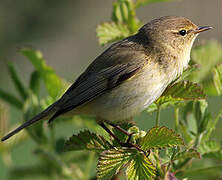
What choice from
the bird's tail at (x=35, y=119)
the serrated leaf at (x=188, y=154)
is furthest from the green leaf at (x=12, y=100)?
the serrated leaf at (x=188, y=154)

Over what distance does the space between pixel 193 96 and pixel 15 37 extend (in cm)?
599

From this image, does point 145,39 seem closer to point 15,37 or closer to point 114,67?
point 114,67

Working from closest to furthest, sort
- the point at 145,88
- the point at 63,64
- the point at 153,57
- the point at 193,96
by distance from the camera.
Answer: the point at 193,96
the point at 145,88
the point at 153,57
the point at 63,64

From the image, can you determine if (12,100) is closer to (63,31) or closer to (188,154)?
(188,154)

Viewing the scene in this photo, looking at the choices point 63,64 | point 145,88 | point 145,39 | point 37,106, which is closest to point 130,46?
point 145,39

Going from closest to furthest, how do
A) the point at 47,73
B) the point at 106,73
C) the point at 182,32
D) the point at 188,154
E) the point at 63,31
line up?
the point at 188,154 → the point at 47,73 → the point at 106,73 → the point at 182,32 → the point at 63,31

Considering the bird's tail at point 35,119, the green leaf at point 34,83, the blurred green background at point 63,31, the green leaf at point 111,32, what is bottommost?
the blurred green background at point 63,31

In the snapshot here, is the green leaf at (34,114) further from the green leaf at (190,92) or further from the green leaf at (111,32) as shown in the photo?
the green leaf at (190,92)

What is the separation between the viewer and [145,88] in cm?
232

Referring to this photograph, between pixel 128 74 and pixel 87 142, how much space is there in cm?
81

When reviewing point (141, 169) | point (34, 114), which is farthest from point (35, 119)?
point (141, 169)

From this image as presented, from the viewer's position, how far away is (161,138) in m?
1.52

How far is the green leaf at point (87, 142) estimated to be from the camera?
1.66m

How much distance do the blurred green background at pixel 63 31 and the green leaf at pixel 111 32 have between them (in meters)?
0.89
